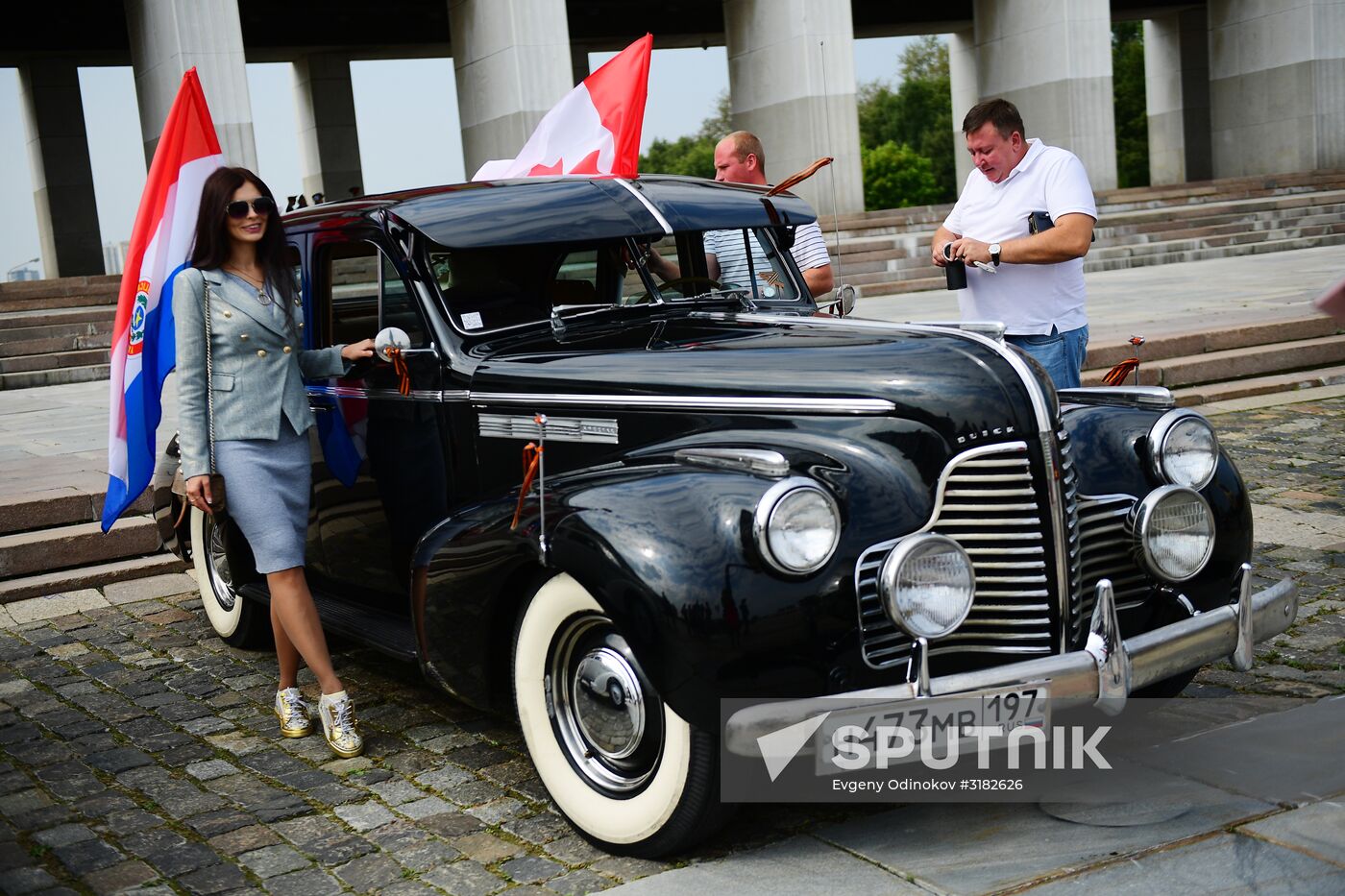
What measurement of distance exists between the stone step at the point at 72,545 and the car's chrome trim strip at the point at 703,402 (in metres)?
3.41

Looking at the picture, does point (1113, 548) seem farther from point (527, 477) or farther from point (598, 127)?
point (598, 127)

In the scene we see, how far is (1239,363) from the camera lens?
10.2 m

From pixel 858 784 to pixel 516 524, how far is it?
1164 millimetres

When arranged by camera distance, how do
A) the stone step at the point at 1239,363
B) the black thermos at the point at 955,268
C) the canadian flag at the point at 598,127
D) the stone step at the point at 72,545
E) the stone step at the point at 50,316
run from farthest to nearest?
the stone step at the point at 50,316 < the stone step at the point at 1239,363 < the stone step at the point at 72,545 < the canadian flag at the point at 598,127 < the black thermos at the point at 955,268

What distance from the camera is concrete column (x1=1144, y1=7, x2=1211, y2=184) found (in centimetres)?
3709

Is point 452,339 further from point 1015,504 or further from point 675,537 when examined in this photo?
point 1015,504

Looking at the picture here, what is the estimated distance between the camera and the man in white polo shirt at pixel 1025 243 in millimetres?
5020

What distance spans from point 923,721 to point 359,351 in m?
2.29

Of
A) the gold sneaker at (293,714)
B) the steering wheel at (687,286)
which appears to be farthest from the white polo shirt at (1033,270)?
the gold sneaker at (293,714)

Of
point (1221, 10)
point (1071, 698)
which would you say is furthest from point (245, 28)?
point (1071, 698)

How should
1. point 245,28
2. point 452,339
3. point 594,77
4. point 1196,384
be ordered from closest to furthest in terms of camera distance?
point 452,339, point 594,77, point 1196,384, point 245,28

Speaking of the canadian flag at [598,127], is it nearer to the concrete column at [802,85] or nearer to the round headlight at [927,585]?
the round headlight at [927,585]

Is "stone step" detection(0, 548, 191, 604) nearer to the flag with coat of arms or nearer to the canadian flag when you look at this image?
the flag with coat of arms

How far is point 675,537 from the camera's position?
3051 mm
